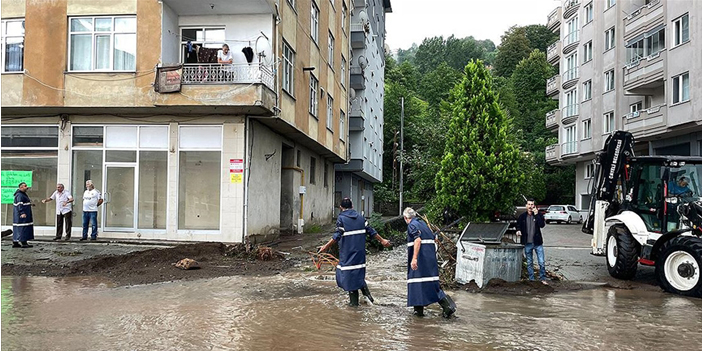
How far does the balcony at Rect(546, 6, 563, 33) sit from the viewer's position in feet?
159

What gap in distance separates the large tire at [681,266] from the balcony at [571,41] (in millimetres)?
34816

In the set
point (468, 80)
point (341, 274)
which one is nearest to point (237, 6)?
point (468, 80)

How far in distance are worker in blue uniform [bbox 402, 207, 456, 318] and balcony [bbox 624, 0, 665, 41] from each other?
2599 centimetres

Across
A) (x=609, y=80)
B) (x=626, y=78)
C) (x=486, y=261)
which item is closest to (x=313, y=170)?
(x=486, y=261)

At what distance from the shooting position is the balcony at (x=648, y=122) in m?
28.1

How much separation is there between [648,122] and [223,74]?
2209 cm

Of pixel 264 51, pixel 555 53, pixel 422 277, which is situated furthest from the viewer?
pixel 555 53

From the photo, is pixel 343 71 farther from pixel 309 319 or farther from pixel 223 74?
pixel 309 319

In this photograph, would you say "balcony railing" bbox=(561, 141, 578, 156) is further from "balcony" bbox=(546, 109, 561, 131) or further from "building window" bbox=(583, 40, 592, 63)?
"building window" bbox=(583, 40, 592, 63)

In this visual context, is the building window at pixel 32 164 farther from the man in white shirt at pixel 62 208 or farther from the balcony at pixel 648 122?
the balcony at pixel 648 122

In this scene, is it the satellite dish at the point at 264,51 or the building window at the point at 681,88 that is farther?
the building window at the point at 681,88

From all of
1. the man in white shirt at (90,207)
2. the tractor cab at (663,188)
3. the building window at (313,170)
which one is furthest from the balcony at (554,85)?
the man in white shirt at (90,207)

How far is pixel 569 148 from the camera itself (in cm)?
4406

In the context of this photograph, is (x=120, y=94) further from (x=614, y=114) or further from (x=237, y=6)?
(x=614, y=114)
